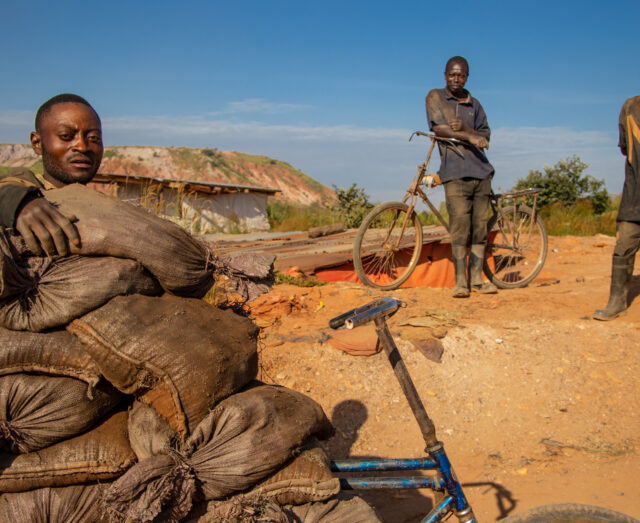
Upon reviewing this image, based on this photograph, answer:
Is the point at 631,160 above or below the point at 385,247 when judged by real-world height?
above

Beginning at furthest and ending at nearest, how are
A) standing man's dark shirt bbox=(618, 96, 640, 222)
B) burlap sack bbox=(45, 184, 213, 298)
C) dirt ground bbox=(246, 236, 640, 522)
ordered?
standing man's dark shirt bbox=(618, 96, 640, 222) < dirt ground bbox=(246, 236, 640, 522) < burlap sack bbox=(45, 184, 213, 298)

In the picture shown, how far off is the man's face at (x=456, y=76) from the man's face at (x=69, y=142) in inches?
183

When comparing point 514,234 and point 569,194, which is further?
point 569,194

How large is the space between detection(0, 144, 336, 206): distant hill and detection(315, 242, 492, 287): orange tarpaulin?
1770 inches

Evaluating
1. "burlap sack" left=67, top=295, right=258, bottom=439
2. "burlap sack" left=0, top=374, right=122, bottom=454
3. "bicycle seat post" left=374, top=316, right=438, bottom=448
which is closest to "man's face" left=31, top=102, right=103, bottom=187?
"burlap sack" left=67, top=295, right=258, bottom=439

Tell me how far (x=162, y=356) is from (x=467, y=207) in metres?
4.87

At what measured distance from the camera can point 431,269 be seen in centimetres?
790

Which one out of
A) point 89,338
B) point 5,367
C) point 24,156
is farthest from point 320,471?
point 24,156

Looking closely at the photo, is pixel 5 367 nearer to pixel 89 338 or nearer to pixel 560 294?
pixel 89 338

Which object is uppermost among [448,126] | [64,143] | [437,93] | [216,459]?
[437,93]

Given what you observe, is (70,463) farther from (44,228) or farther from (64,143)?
(64,143)

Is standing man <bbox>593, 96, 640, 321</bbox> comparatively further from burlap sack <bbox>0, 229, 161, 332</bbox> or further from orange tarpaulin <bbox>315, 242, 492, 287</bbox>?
burlap sack <bbox>0, 229, 161, 332</bbox>

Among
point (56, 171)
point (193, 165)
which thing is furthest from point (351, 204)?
point (193, 165)

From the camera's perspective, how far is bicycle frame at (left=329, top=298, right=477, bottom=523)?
5.72 ft
